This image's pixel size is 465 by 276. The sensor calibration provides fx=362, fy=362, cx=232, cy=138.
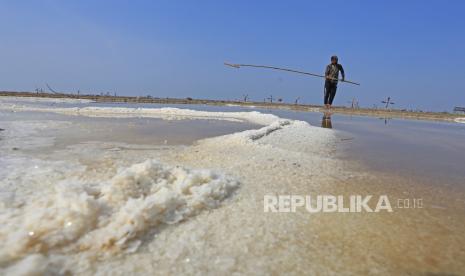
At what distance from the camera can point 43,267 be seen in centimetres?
153

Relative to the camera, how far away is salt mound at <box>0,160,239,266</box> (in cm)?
174

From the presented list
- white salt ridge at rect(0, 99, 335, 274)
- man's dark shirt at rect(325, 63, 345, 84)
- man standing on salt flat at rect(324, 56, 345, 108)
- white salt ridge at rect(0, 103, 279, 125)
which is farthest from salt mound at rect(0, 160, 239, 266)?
man's dark shirt at rect(325, 63, 345, 84)

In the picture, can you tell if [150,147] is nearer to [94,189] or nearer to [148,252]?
[94,189]

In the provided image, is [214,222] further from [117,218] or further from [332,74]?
[332,74]

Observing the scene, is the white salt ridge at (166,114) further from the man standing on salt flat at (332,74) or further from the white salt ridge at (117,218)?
the white salt ridge at (117,218)

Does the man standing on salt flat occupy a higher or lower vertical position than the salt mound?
higher

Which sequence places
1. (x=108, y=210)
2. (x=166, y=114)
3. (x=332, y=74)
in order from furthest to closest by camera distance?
1. (x=166, y=114)
2. (x=332, y=74)
3. (x=108, y=210)

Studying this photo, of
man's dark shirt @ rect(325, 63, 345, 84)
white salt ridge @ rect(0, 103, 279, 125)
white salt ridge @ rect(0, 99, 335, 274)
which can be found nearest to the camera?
white salt ridge @ rect(0, 99, 335, 274)

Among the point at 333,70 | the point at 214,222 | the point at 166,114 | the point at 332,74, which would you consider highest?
the point at 333,70

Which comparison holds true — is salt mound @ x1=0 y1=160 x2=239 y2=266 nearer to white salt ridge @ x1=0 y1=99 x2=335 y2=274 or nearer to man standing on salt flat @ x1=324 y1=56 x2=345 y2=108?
white salt ridge @ x1=0 y1=99 x2=335 y2=274

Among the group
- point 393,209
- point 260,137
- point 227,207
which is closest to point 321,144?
point 260,137

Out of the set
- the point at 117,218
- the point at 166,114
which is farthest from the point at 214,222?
the point at 166,114

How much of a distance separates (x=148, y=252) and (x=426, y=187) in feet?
8.97

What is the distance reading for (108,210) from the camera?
82.1 inches
